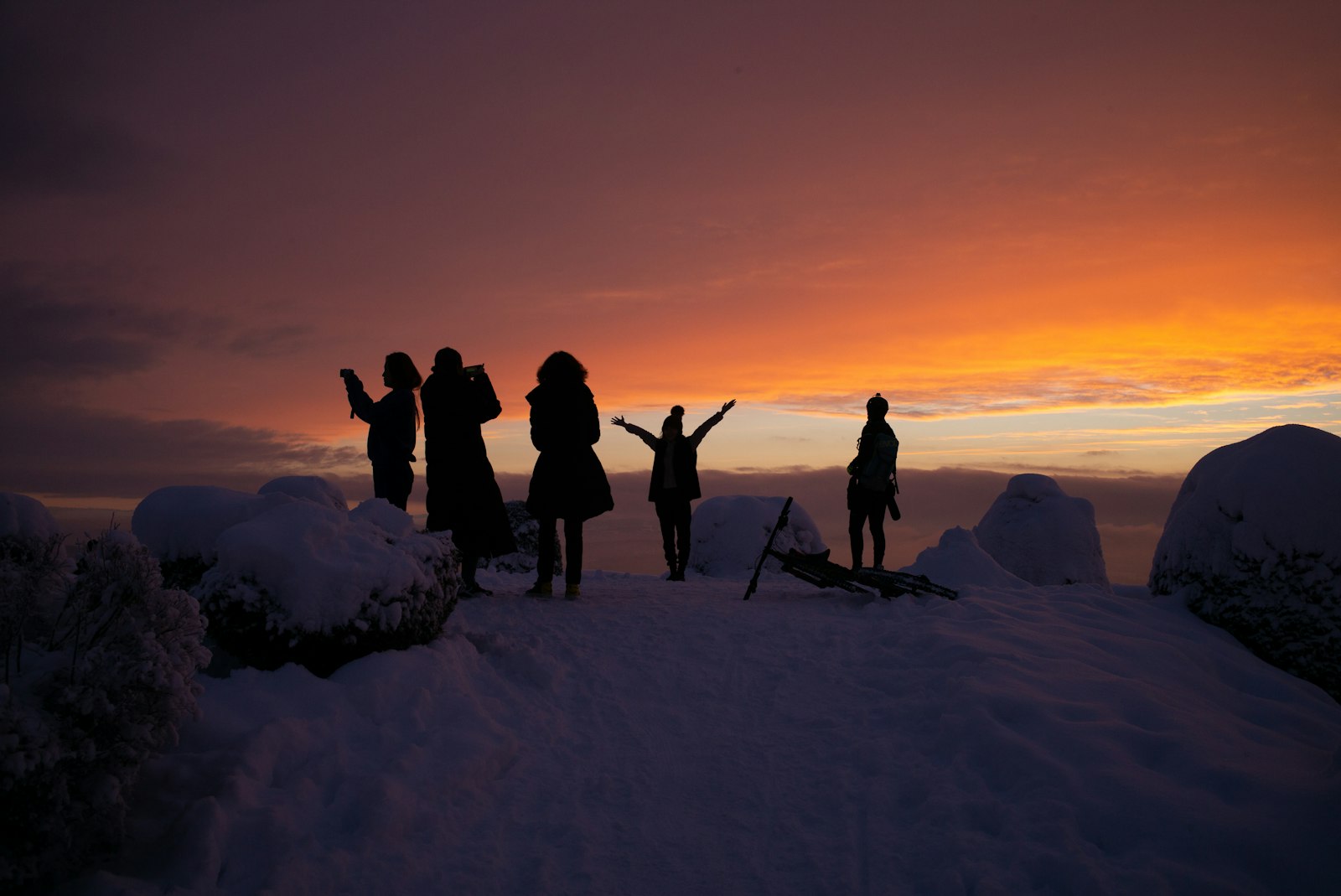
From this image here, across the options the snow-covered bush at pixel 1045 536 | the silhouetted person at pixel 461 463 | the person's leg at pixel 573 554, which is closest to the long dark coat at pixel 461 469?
the silhouetted person at pixel 461 463

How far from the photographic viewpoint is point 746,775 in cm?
502

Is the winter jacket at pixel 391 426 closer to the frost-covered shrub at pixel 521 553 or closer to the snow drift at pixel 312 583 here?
the snow drift at pixel 312 583

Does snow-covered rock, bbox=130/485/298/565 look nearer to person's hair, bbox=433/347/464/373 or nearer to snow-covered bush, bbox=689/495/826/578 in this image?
person's hair, bbox=433/347/464/373

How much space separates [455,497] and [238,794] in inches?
202

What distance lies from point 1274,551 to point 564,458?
7431 millimetres

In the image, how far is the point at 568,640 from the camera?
7.36 m

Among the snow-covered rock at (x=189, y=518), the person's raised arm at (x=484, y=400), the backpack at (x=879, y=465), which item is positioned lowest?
the snow-covered rock at (x=189, y=518)

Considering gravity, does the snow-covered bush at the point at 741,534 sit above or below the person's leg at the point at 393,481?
below

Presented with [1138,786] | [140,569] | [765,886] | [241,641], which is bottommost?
[765,886]

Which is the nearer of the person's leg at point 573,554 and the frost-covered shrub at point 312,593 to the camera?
the frost-covered shrub at point 312,593

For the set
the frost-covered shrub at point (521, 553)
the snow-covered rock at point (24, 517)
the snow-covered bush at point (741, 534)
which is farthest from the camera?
the frost-covered shrub at point (521, 553)

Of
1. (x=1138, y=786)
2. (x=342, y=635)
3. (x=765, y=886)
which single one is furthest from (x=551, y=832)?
(x=1138, y=786)

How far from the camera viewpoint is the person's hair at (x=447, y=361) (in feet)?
30.2

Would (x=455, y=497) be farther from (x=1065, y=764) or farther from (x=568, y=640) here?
(x=1065, y=764)
